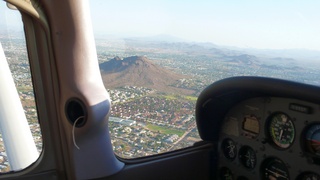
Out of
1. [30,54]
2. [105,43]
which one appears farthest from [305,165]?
[30,54]

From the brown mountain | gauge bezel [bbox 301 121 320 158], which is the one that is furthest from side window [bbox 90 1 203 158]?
gauge bezel [bbox 301 121 320 158]

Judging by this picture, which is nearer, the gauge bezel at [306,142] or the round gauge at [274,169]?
the gauge bezel at [306,142]

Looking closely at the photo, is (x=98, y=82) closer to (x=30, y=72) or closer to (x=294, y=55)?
(x=30, y=72)

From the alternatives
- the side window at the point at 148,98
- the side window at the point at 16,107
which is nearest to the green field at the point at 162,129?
the side window at the point at 148,98

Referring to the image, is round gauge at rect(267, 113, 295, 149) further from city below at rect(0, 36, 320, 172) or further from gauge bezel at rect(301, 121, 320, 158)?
city below at rect(0, 36, 320, 172)

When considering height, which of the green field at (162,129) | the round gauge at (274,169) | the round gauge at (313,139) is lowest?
the round gauge at (274,169)

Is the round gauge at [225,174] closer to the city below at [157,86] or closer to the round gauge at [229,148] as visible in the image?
the round gauge at [229,148]

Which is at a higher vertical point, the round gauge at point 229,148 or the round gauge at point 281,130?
the round gauge at point 281,130
